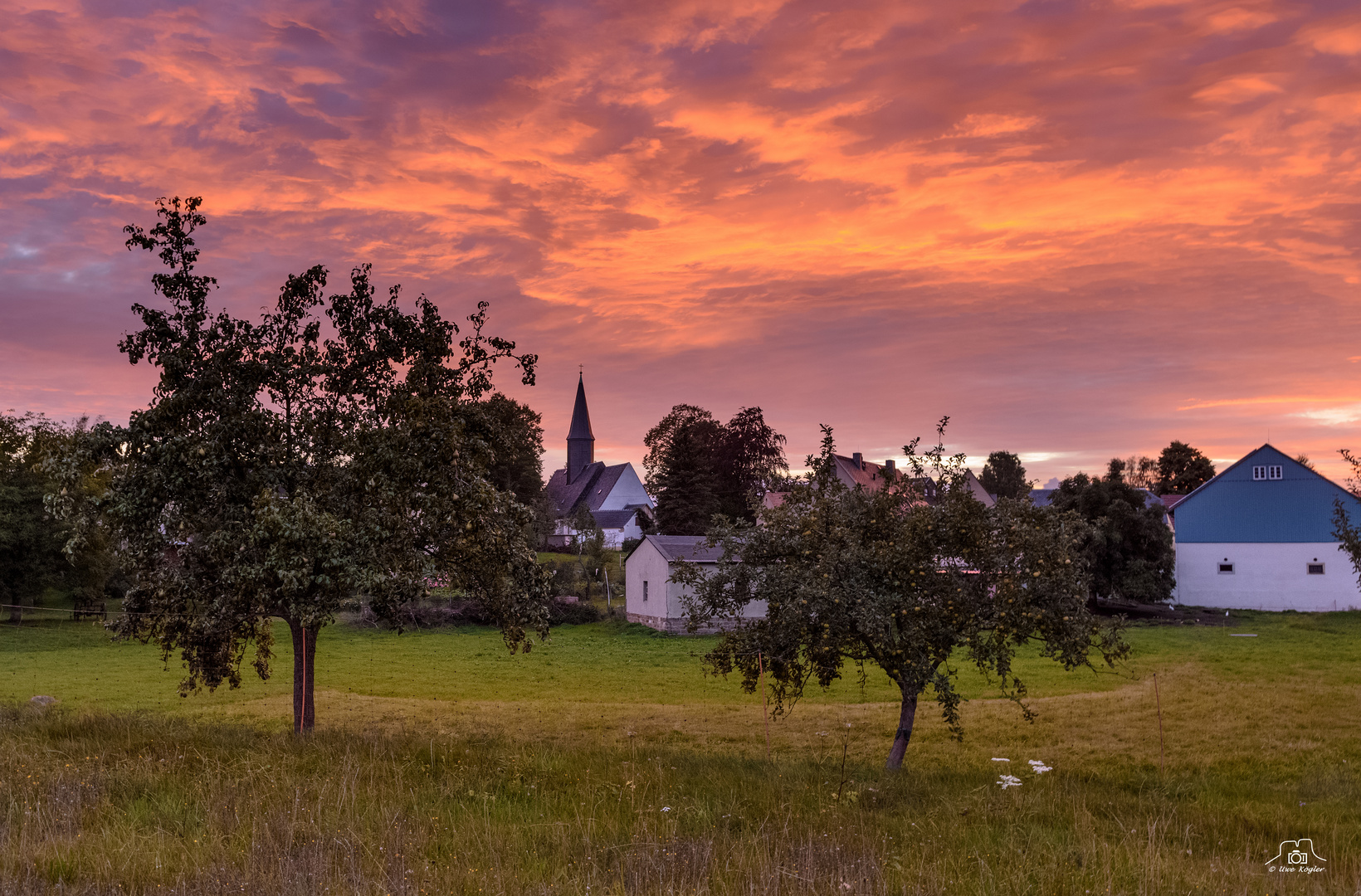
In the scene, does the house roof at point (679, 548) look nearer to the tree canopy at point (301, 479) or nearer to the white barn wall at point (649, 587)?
the white barn wall at point (649, 587)

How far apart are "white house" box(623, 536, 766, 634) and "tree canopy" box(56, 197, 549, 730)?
3103cm

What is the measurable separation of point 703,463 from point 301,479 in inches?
2475

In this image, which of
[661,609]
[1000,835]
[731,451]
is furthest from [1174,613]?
[1000,835]

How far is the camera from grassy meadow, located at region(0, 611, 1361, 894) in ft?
22.8

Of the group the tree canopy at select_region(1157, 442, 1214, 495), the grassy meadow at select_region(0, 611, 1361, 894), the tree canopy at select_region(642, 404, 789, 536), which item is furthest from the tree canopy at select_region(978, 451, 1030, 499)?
the grassy meadow at select_region(0, 611, 1361, 894)

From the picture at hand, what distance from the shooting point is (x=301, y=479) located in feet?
52.7

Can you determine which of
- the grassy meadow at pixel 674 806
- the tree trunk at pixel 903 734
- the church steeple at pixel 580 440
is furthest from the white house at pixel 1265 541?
the church steeple at pixel 580 440

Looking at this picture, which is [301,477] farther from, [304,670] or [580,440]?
[580,440]

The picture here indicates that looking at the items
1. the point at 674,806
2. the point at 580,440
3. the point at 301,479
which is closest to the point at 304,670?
the point at 301,479

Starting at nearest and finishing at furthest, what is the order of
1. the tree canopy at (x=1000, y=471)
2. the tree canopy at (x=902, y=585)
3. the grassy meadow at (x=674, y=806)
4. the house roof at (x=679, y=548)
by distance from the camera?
the grassy meadow at (x=674, y=806) → the tree canopy at (x=902, y=585) → the house roof at (x=679, y=548) → the tree canopy at (x=1000, y=471)

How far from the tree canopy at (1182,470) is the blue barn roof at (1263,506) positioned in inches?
2015

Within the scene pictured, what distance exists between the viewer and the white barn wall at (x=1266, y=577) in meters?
57.3

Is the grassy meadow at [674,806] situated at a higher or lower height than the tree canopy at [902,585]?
lower

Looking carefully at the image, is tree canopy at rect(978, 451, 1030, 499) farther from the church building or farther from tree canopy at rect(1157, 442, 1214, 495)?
the church building
